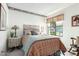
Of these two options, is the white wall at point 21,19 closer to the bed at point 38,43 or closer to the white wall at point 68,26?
the bed at point 38,43

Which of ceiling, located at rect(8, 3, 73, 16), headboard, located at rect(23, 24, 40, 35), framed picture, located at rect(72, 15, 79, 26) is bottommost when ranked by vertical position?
headboard, located at rect(23, 24, 40, 35)

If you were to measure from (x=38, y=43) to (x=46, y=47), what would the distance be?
138 millimetres

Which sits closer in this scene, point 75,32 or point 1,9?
point 1,9

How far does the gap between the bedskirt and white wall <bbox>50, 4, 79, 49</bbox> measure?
0.30ft

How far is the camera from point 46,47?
5.37 ft

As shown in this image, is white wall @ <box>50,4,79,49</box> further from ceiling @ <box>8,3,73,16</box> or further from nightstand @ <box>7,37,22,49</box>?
nightstand @ <box>7,37,22,49</box>

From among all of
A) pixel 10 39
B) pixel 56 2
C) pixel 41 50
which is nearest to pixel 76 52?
pixel 41 50

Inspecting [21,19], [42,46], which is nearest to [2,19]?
[21,19]

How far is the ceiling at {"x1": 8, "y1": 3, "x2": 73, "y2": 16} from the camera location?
159 centimetres

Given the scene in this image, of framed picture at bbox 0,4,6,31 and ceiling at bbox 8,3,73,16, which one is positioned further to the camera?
ceiling at bbox 8,3,73,16

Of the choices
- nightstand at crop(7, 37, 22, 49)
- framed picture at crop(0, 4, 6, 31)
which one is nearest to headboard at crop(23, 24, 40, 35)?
nightstand at crop(7, 37, 22, 49)

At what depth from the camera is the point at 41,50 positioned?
63.6 inches

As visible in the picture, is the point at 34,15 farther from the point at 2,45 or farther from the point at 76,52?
the point at 76,52

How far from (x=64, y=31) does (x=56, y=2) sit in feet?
1.42
